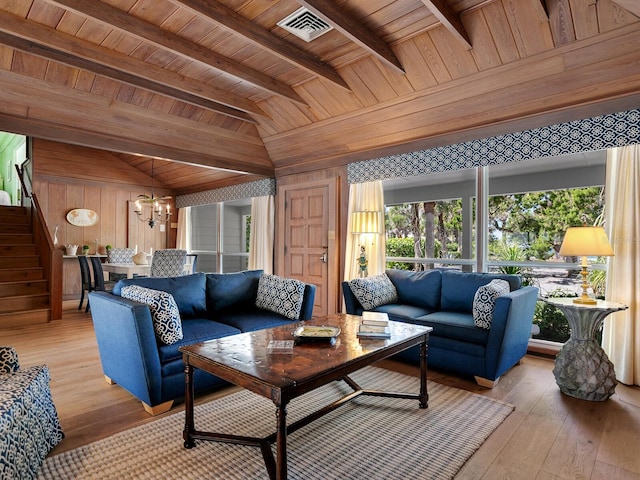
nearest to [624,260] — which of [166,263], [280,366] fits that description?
[280,366]

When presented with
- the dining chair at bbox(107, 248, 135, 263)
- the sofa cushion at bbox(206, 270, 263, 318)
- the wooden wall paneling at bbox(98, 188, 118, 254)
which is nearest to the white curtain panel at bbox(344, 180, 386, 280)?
the sofa cushion at bbox(206, 270, 263, 318)

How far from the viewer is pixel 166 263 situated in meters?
5.49

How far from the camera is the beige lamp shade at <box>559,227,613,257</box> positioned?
280cm

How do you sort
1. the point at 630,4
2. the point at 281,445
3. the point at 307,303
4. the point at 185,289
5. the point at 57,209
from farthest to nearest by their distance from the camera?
the point at 57,209 → the point at 307,303 → the point at 185,289 → the point at 630,4 → the point at 281,445

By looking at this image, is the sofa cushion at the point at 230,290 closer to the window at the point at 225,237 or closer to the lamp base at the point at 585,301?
the lamp base at the point at 585,301

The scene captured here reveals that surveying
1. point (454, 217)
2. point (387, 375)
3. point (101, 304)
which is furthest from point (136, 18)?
point (454, 217)

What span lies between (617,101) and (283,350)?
326 centimetres

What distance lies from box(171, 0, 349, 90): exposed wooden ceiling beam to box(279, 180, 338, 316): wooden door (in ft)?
5.83

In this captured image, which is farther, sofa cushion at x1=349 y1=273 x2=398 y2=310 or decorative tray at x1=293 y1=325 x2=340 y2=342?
sofa cushion at x1=349 y1=273 x2=398 y2=310

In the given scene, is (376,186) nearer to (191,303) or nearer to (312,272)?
(312,272)

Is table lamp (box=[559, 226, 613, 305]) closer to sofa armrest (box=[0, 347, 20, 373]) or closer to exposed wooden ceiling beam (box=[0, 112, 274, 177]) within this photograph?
sofa armrest (box=[0, 347, 20, 373])

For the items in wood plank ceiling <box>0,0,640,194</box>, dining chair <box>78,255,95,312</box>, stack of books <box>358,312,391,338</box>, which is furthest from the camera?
dining chair <box>78,255,95,312</box>

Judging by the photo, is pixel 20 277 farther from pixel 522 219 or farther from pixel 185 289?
pixel 522 219

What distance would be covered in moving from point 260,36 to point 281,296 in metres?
2.32
